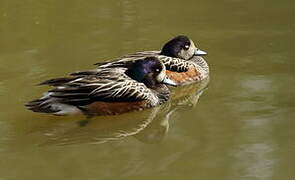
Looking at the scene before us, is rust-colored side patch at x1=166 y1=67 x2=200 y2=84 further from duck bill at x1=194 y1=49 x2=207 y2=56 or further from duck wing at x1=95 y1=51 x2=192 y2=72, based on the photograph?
duck bill at x1=194 y1=49 x2=207 y2=56

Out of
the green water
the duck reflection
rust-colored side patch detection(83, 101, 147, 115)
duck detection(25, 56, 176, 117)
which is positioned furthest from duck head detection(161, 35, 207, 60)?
rust-colored side patch detection(83, 101, 147, 115)

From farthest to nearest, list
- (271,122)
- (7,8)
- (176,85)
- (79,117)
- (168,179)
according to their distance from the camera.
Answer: (7,8)
(176,85)
(79,117)
(271,122)
(168,179)

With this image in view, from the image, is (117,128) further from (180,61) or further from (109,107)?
(180,61)

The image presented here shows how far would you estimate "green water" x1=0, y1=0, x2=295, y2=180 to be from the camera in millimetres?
6652

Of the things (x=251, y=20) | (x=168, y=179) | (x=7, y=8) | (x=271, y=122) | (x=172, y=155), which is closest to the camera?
(x=168, y=179)

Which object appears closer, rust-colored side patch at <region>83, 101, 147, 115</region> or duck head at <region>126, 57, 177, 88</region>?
rust-colored side patch at <region>83, 101, 147, 115</region>

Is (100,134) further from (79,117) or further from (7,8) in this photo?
(7,8)

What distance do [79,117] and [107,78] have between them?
0.53 metres

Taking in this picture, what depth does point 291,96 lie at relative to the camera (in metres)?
8.27

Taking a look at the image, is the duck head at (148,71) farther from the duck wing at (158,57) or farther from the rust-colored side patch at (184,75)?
the rust-colored side patch at (184,75)

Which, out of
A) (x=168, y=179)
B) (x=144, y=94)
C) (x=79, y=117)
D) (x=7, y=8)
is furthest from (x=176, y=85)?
(x=7, y=8)

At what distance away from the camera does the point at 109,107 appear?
7.96 metres

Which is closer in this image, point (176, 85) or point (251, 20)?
point (176, 85)

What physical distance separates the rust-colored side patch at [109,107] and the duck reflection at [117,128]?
0.06m
